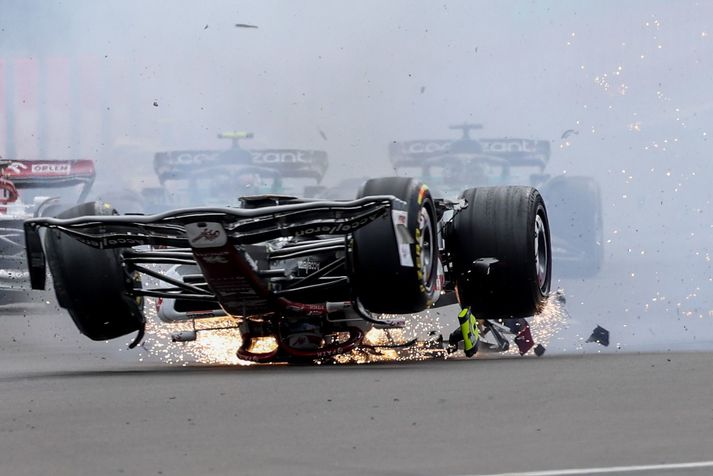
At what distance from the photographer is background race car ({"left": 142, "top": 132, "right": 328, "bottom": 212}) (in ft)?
55.1

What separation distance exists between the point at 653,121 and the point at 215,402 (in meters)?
10.6

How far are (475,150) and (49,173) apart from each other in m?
5.76

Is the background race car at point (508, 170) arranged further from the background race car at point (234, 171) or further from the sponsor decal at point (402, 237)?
the sponsor decal at point (402, 237)

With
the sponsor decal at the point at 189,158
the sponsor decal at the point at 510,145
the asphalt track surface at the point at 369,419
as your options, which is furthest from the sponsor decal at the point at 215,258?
the sponsor decal at the point at 189,158

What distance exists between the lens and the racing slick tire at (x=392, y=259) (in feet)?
27.6

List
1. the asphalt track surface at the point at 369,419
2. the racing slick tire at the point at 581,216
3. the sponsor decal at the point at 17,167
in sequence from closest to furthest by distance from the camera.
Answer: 1. the asphalt track surface at the point at 369,419
2. the racing slick tire at the point at 581,216
3. the sponsor decal at the point at 17,167

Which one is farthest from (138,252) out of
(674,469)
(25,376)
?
(674,469)

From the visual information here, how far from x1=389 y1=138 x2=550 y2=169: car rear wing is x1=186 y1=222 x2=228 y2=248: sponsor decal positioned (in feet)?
26.4

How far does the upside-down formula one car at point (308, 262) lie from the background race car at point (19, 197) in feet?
28.9

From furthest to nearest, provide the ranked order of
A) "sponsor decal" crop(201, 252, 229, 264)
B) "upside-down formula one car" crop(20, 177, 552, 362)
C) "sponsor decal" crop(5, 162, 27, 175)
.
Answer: "sponsor decal" crop(5, 162, 27, 175)
"sponsor decal" crop(201, 252, 229, 264)
"upside-down formula one car" crop(20, 177, 552, 362)

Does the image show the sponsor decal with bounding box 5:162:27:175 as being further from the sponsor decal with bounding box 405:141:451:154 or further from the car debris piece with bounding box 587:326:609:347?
the car debris piece with bounding box 587:326:609:347

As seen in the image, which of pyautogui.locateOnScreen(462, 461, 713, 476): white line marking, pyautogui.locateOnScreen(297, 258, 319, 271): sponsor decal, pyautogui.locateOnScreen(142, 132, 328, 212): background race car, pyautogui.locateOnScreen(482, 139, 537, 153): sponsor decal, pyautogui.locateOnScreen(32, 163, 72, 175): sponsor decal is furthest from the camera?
pyautogui.locateOnScreen(32, 163, 72, 175): sponsor decal

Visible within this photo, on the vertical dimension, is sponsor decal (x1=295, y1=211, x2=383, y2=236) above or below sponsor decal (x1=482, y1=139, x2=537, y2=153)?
below

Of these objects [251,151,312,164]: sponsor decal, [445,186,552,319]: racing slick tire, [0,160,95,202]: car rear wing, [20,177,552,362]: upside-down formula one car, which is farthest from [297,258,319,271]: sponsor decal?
[0,160,95,202]: car rear wing
